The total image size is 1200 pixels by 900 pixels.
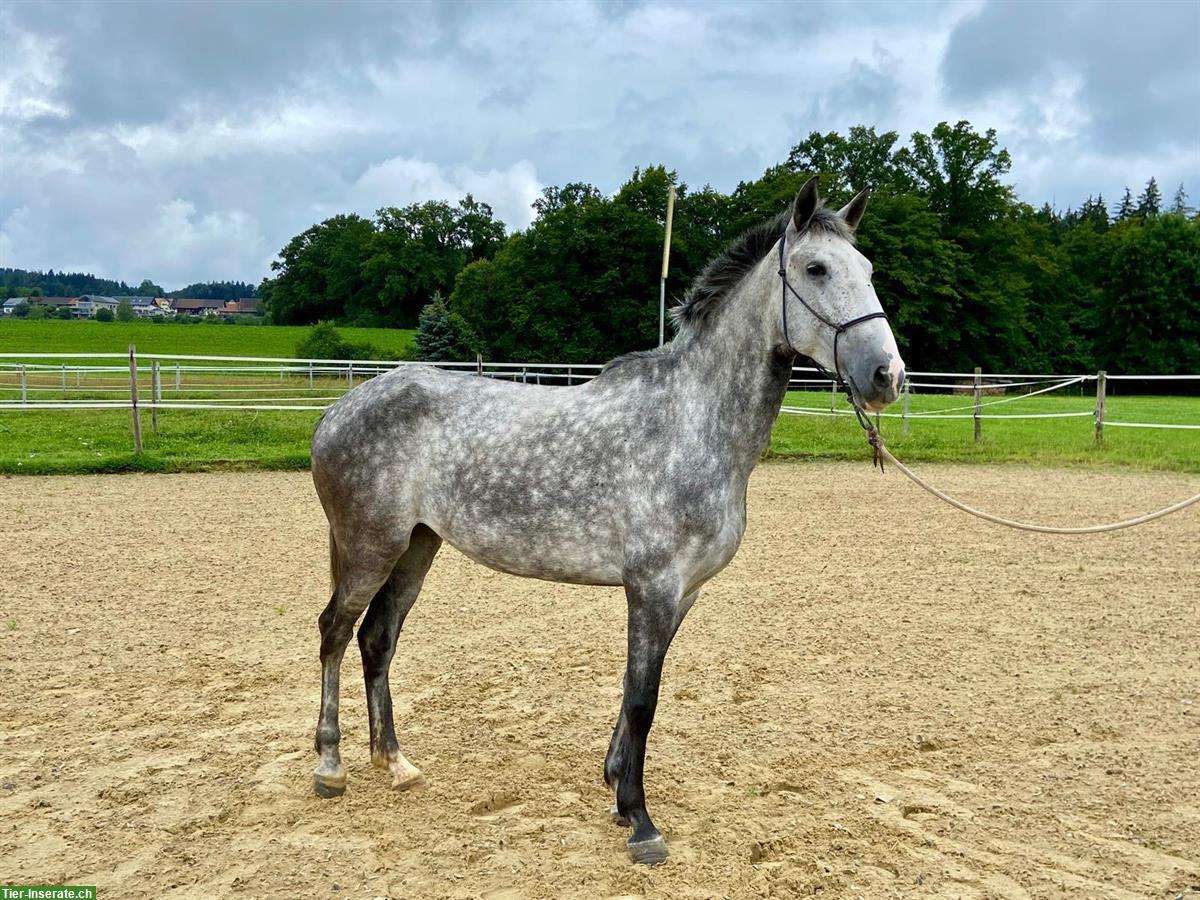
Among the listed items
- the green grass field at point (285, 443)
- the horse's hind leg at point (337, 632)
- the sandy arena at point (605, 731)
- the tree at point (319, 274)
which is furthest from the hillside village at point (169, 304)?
the horse's hind leg at point (337, 632)

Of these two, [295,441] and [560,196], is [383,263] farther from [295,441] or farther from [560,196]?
[295,441]

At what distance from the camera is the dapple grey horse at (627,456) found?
3244 mm

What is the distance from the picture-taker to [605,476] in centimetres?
345

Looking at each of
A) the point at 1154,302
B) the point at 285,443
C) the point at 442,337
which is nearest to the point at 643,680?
the point at 285,443

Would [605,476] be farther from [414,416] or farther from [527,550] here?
[414,416]

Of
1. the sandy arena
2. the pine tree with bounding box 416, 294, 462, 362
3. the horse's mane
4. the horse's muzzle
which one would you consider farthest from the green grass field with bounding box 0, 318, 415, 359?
the horse's muzzle

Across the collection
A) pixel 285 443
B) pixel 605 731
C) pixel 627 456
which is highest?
pixel 627 456

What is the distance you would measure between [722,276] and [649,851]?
7.94ft

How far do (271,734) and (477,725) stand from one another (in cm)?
109

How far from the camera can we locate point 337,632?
4.00m

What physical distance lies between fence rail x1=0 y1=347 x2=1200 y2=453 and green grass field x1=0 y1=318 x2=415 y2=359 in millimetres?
9851

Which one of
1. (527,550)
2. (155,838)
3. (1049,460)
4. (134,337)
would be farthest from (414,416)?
(134,337)

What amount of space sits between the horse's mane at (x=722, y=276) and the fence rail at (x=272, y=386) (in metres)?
10.1

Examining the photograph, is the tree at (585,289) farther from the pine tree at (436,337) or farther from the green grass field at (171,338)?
the green grass field at (171,338)
